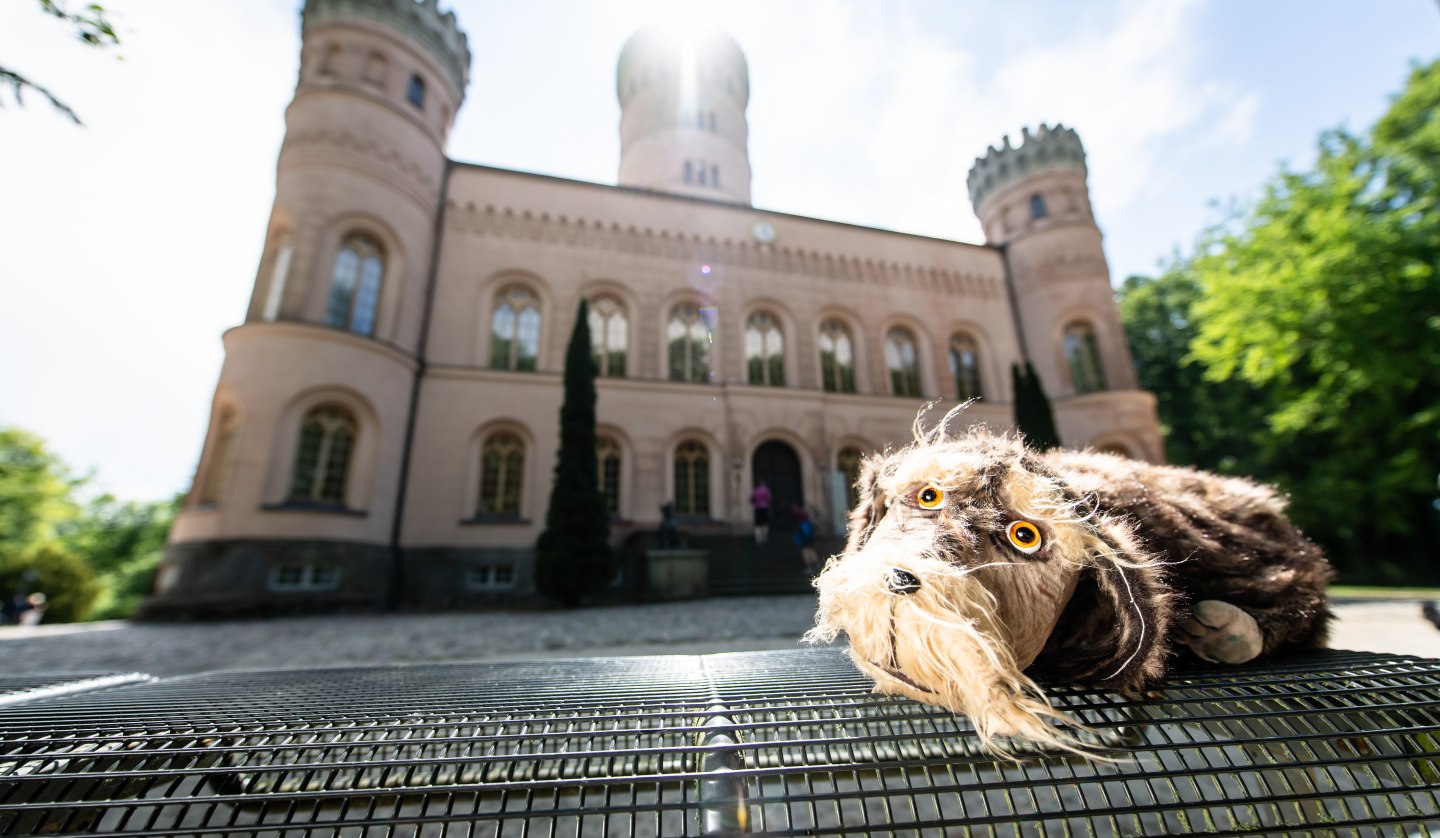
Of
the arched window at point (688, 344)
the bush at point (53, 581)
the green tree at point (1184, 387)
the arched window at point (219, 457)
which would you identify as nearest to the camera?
the arched window at point (219, 457)

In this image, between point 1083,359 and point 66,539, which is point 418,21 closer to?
point 1083,359

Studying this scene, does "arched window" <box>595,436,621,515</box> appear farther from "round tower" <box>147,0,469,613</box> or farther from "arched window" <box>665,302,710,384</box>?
"round tower" <box>147,0,469,613</box>

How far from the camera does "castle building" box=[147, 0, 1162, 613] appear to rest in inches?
449

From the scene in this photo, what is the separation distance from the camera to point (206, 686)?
2.24 m

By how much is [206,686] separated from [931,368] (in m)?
18.8

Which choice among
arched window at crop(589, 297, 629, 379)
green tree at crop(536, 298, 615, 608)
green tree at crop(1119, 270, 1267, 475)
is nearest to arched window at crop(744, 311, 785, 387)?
arched window at crop(589, 297, 629, 379)

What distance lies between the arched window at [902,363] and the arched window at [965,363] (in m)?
1.31

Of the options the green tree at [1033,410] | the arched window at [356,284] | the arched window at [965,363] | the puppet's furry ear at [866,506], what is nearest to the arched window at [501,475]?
the arched window at [356,284]

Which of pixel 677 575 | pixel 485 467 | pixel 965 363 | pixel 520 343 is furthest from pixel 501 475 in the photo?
pixel 965 363

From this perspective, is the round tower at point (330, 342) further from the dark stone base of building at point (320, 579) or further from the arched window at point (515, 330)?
the arched window at point (515, 330)

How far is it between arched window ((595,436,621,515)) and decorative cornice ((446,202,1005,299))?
5.84 meters

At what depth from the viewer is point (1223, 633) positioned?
1.76 metres

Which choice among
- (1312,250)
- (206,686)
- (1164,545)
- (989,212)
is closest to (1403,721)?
(1164,545)

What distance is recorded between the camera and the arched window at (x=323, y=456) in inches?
451
